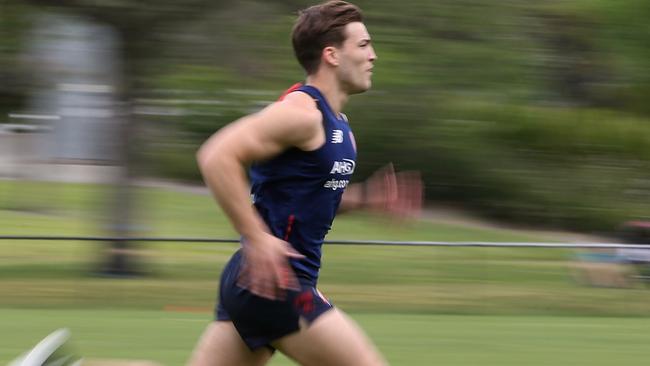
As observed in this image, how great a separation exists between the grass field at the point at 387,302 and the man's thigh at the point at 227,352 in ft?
10.7

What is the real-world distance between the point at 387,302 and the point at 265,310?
6.51 metres

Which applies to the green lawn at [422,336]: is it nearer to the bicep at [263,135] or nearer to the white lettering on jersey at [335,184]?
the white lettering on jersey at [335,184]

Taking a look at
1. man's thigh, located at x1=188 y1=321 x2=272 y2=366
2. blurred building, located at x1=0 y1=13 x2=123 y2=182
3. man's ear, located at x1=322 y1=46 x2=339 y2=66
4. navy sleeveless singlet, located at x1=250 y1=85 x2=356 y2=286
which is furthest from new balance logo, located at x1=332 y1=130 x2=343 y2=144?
blurred building, located at x1=0 y1=13 x2=123 y2=182

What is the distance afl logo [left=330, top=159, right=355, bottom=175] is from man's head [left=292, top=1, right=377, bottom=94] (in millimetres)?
253

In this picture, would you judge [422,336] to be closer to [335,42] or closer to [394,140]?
[394,140]

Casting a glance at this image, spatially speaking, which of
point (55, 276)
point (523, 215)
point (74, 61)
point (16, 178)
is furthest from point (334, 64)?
point (16, 178)

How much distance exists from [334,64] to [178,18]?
8174mm

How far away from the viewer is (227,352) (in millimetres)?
3779

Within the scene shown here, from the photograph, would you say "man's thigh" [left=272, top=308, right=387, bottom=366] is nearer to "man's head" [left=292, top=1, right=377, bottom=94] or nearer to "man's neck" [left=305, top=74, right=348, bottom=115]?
"man's neck" [left=305, top=74, right=348, bottom=115]

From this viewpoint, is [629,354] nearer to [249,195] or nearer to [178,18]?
[249,195]

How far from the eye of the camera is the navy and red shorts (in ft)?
11.9

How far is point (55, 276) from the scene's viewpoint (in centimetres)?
1098

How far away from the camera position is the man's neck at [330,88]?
3.75 m

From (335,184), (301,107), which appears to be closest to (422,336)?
(335,184)
